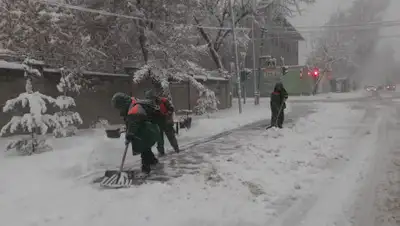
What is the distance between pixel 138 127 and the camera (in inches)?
298

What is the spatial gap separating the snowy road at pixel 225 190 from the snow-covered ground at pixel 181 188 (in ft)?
0.04

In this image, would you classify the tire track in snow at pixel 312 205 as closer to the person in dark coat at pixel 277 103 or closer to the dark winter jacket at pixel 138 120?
the dark winter jacket at pixel 138 120

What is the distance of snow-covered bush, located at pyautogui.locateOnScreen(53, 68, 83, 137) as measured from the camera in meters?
12.6

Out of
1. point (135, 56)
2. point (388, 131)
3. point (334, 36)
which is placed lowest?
point (388, 131)

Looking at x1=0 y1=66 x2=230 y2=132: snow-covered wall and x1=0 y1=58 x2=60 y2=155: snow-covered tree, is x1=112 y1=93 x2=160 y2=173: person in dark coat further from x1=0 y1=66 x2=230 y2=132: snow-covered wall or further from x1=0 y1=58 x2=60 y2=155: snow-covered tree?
x1=0 y1=66 x2=230 y2=132: snow-covered wall

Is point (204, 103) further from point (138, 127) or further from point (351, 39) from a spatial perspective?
point (351, 39)

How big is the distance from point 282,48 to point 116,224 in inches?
2610

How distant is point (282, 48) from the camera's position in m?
69.2

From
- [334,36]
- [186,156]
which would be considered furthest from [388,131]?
[334,36]

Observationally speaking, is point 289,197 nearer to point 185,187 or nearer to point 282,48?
point 185,187

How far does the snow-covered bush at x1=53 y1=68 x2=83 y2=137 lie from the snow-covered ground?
1090 mm

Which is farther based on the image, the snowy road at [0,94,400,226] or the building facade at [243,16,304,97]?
the building facade at [243,16,304,97]

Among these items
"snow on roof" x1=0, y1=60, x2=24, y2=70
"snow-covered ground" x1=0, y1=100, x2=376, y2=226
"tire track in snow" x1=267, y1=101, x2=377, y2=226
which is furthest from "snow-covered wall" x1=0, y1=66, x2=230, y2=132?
"tire track in snow" x1=267, y1=101, x2=377, y2=226

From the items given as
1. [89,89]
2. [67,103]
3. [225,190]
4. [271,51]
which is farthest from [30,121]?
[271,51]
